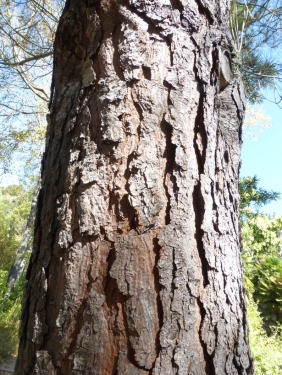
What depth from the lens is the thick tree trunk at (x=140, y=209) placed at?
0.82 m

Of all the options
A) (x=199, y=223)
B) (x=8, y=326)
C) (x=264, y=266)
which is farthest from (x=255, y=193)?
(x=199, y=223)

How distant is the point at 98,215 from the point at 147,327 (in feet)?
0.87

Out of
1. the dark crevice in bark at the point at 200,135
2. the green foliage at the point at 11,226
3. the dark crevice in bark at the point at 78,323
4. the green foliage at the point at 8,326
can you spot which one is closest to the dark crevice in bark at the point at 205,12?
the dark crevice in bark at the point at 200,135

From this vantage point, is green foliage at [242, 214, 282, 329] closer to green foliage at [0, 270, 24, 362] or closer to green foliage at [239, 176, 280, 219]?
green foliage at [239, 176, 280, 219]

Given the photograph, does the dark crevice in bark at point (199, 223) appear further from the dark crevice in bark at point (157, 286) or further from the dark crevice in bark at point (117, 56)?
the dark crevice in bark at point (117, 56)

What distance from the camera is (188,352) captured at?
811 millimetres

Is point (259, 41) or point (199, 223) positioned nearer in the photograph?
point (199, 223)

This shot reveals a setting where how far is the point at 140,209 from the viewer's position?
0.89 metres

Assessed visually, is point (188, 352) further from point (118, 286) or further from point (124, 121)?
point (124, 121)

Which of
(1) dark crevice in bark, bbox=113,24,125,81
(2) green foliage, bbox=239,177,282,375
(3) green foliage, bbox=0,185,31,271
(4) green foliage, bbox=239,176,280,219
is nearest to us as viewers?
(1) dark crevice in bark, bbox=113,24,125,81

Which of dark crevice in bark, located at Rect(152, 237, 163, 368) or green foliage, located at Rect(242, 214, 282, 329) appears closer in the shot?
dark crevice in bark, located at Rect(152, 237, 163, 368)

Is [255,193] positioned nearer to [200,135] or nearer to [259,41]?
[259,41]

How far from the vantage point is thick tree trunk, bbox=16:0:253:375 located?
32.4 inches

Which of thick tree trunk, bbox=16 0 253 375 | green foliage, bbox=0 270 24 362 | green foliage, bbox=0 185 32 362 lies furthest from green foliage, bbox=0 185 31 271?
thick tree trunk, bbox=16 0 253 375
